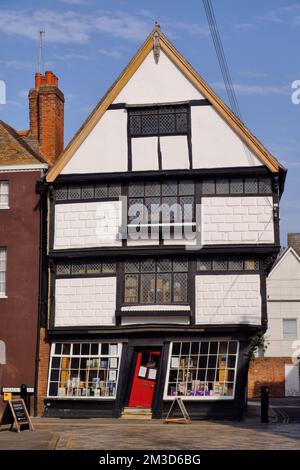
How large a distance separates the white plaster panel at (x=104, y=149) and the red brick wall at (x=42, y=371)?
5.77 metres

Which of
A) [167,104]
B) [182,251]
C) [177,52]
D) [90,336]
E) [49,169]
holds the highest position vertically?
[177,52]

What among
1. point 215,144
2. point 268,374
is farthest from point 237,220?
point 268,374

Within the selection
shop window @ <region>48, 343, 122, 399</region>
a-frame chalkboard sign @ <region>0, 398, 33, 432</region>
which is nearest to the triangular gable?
shop window @ <region>48, 343, 122, 399</region>

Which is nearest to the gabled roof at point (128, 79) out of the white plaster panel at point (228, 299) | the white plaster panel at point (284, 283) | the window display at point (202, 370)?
the white plaster panel at point (228, 299)

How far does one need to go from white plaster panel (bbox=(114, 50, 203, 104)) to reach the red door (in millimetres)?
8592

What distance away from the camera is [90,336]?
2745cm

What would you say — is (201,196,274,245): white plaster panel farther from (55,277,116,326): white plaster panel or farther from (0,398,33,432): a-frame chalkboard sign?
(0,398,33,432): a-frame chalkboard sign

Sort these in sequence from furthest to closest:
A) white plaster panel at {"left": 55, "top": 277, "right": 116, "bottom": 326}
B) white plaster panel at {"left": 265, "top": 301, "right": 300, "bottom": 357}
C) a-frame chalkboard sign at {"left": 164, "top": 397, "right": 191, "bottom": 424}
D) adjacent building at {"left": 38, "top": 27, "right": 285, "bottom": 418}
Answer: white plaster panel at {"left": 265, "top": 301, "right": 300, "bottom": 357} → white plaster panel at {"left": 55, "top": 277, "right": 116, "bottom": 326} → adjacent building at {"left": 38, "top": 27, "right": 285, "bottom": 418} → a-frame chalkboard sign at {"left": 164, "top": 397, "right": 191, "bottom": 424}

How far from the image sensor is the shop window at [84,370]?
2717cm

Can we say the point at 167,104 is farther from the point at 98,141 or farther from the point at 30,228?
the point at 30,228

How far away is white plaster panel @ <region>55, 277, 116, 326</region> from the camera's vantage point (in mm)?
27344
